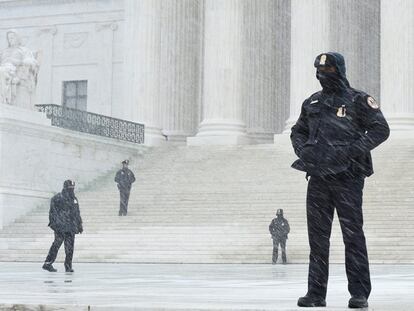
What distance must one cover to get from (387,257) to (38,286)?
14.6 m

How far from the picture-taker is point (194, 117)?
52.4 meters

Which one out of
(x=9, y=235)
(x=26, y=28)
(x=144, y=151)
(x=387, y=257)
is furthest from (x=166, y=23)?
(x=387, y=257)

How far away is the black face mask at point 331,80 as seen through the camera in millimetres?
9977

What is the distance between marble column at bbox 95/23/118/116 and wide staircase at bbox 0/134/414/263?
39.2ft

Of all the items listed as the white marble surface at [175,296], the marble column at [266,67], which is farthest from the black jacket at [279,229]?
the marble column at [266,67]

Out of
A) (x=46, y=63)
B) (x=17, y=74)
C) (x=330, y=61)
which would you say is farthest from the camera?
(x=46, y=63)

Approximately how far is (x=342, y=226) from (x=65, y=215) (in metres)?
13.5

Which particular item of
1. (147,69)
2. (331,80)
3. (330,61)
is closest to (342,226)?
(331,80)

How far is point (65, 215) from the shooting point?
22688mm

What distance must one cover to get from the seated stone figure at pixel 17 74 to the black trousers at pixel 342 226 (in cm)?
2967

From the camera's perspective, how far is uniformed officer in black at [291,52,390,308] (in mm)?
9812

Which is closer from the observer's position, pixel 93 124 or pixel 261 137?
pixel 93 124

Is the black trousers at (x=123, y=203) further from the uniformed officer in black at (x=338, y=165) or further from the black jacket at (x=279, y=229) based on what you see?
the uniformed officer in black at (x=338, y=165)

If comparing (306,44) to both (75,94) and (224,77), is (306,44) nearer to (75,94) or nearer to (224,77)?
(224,77)
